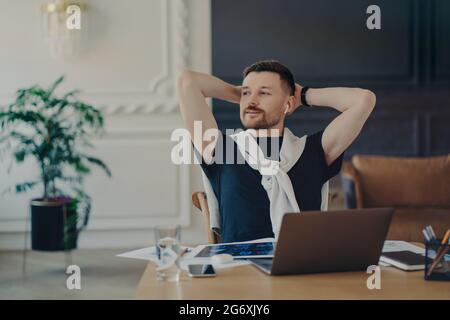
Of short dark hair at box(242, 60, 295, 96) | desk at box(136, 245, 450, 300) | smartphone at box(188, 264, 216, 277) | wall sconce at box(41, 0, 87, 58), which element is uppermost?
wall sconce at box(41, 0, 87, 58)

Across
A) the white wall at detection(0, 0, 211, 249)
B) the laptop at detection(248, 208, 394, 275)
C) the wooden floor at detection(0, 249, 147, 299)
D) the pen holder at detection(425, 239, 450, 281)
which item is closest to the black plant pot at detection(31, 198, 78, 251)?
the wooden floor at detection(0, 249, 147, 299)

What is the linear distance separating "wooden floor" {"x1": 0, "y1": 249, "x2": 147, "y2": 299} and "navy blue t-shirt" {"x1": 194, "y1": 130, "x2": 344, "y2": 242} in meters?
1.47

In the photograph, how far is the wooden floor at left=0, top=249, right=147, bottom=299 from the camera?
354 cm

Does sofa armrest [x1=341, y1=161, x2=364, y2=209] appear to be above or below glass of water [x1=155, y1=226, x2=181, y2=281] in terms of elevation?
below

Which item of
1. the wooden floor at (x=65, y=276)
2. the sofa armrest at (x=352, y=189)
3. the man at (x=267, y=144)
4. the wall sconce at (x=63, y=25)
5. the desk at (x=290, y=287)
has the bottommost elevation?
the wooden floor at (x=65, y=276)

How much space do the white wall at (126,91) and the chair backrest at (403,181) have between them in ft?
3.95

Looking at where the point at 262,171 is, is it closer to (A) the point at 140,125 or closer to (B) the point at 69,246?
(B) the point at 69,246

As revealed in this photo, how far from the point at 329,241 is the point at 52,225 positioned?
2944 millimetres

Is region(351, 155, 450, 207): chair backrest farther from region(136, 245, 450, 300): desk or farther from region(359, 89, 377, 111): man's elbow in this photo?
region(136, 245, 450, 300): desk

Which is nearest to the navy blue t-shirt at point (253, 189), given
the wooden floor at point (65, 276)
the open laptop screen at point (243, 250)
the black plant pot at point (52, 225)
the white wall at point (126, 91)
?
the open laptop screen at point (243, 250)

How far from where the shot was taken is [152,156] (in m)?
4.88

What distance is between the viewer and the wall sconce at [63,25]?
182 inches

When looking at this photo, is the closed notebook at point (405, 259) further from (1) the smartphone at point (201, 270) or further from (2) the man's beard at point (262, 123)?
(2) the man's beard at point (262, 123)
